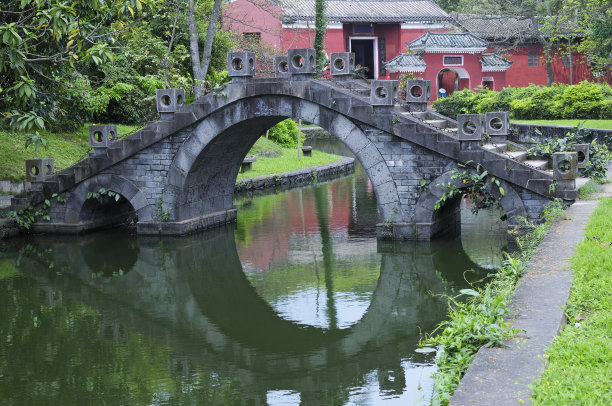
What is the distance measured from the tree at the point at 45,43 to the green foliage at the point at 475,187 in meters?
6.00

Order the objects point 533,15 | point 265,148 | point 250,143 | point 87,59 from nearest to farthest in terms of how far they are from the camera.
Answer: point 87,59 → point 250,143 → point 265,148 → point 533,15

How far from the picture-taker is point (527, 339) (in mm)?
6195

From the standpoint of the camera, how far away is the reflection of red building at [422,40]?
4244cm

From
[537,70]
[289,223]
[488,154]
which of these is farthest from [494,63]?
[488,154]

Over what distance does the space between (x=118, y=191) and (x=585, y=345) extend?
1264cm

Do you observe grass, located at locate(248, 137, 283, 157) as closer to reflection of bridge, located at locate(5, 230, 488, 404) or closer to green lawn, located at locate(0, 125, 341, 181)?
green lawn, located at locate(0, 125, 341, 181)

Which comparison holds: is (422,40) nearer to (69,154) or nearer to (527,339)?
(69,154)

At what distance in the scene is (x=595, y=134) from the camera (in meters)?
20.4

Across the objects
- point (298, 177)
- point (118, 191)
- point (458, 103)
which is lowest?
point (298, 177)

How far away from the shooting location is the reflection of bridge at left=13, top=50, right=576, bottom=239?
14320mm

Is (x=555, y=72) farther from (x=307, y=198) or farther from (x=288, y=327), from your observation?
(x=288, y=327)

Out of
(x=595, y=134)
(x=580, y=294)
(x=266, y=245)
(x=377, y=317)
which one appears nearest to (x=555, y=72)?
(x=595, y=134)

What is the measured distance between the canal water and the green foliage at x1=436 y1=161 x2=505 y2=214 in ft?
3.19

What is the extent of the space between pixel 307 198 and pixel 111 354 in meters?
13.0
